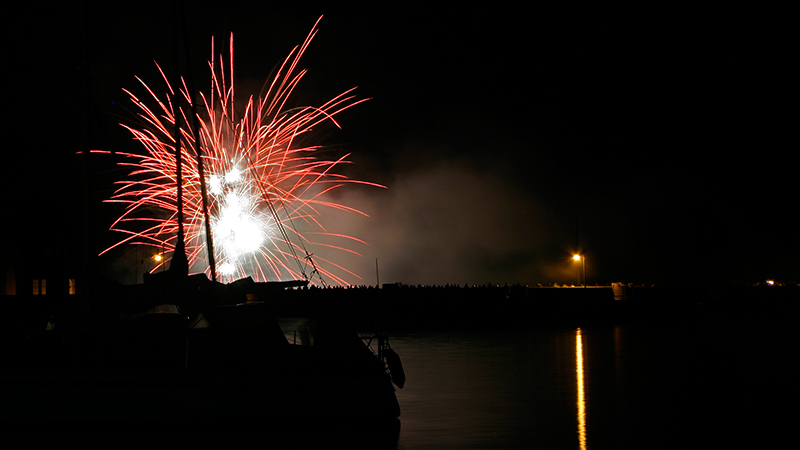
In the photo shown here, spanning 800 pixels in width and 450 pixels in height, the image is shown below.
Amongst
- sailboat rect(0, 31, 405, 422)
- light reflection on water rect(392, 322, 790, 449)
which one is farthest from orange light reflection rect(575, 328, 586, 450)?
sailboat rect(0, 31, 405, 422)

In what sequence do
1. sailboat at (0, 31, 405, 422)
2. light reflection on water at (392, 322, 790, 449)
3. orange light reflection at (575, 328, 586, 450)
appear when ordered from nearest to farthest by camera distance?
sailboat at (0, 31, 405, 422) < orange light reflection at (575, 328, 586, 450) < light reflection on water at (392, 322, 790, 449)

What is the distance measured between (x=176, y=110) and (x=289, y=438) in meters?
9.69

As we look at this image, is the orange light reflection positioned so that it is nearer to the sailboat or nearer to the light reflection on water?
the light reflection on water

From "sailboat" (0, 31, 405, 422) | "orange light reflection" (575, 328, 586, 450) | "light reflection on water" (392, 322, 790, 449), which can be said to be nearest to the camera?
"sailboat" (0, 31, 405, 422)

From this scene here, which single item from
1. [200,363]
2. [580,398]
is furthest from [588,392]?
[200,363]

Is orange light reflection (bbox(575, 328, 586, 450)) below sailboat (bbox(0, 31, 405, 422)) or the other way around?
below

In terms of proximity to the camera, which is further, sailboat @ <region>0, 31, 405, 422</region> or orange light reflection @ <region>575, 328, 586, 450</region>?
A: orange light reflection @ <region>575, 328, 586, 450</region>

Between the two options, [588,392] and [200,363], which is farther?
[588,392]

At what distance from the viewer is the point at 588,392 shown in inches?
696

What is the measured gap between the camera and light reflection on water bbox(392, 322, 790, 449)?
12.9 m

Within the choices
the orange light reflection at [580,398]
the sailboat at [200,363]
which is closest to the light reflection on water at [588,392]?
the orange light reflection at [580,398]

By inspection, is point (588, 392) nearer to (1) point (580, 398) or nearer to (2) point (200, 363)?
(1) point (580, 398)

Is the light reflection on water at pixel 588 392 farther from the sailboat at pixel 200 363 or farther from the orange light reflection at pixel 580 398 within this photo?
the sailboat at pixel 200 363

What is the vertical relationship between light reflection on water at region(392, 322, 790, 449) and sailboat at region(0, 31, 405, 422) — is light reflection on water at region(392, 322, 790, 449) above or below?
below
